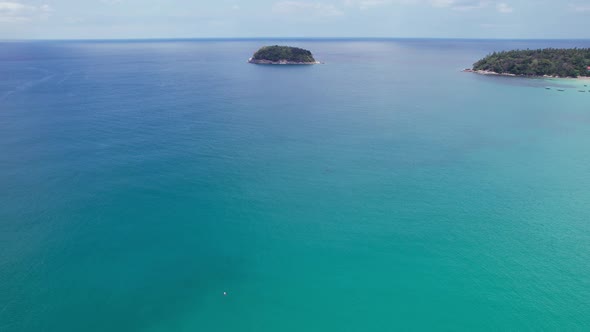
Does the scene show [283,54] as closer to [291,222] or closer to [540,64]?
[540,64]

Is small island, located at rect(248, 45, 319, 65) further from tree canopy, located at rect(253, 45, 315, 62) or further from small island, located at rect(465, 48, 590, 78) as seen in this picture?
small island, located at rect(465, 48, 590, 78)

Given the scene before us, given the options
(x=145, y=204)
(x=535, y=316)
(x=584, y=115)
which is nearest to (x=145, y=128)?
(x=145, y=204)

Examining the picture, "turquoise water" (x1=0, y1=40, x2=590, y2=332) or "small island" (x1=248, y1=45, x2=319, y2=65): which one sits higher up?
"small island" (x1=248, y1=45, x2=319, y2=65)

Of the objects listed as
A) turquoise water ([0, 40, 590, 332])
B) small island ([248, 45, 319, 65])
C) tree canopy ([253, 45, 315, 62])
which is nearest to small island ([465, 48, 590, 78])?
turquoise water ([0, 40, 590, 332])

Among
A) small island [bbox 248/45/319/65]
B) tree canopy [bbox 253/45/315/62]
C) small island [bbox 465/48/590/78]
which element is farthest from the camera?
tree canopy [bbox 253/45/315/62]

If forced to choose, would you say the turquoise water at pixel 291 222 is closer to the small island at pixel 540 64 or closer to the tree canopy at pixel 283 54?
the small island at pixel 540 64

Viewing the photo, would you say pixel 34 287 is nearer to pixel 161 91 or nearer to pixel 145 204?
pixel 145 204

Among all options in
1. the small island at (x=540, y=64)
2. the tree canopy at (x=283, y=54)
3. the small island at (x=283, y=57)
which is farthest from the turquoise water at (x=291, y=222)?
the tree canopy at (x=283, y=54)

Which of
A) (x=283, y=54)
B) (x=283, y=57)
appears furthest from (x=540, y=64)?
(x=283, y=54)
